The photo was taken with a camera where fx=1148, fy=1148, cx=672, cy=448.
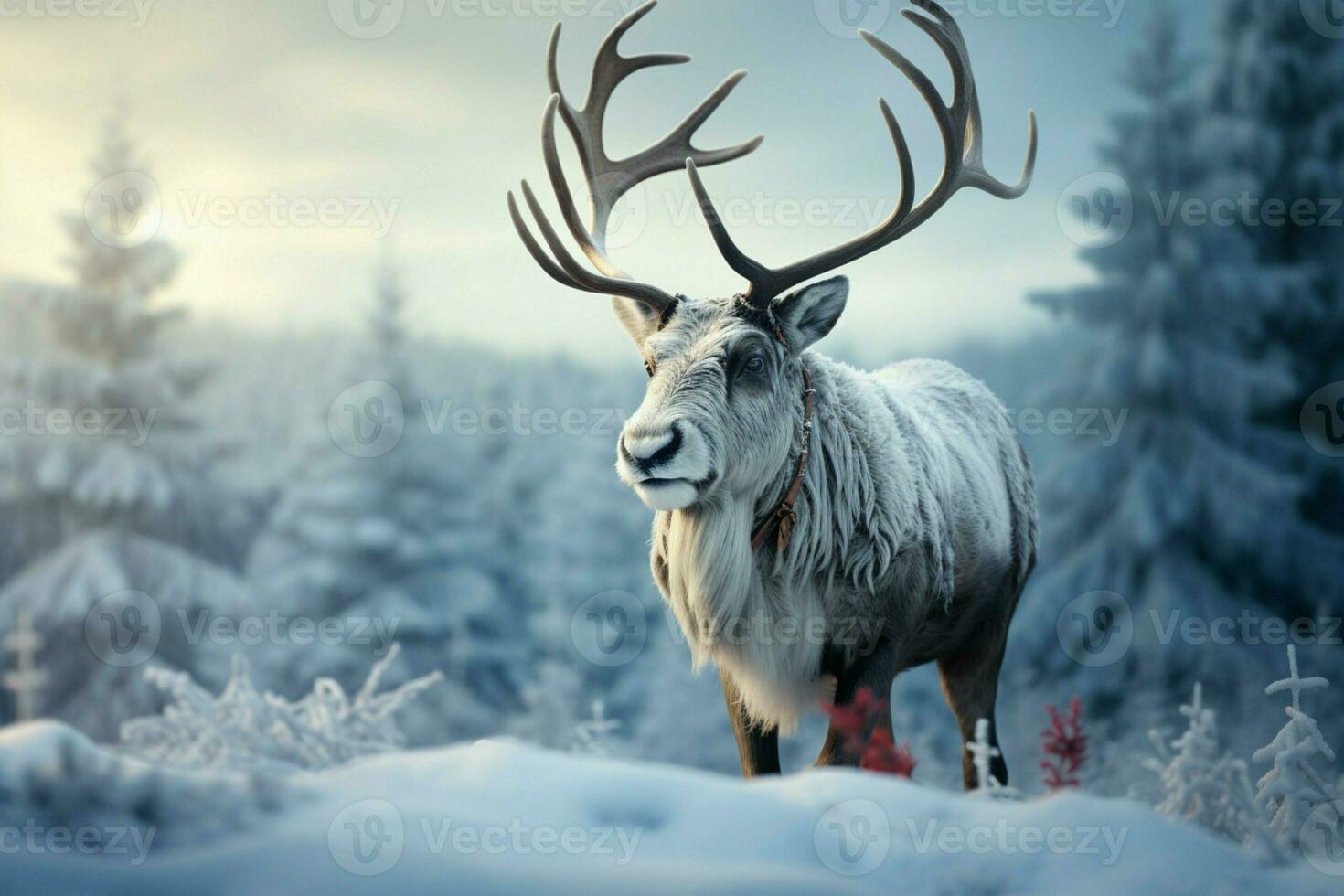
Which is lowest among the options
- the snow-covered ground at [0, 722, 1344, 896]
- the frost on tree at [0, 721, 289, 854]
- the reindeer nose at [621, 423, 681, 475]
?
the snow-covered ground at [0, 722, 1344, 896]

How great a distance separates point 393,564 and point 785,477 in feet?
47.5

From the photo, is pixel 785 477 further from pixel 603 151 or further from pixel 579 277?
pixel 603 151

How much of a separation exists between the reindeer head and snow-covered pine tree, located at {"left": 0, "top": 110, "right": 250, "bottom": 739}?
1389 cm

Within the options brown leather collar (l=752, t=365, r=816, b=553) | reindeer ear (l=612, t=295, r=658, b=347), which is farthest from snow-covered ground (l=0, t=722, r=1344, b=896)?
reindeer ear (l=612, t=295, r=658, b=347)

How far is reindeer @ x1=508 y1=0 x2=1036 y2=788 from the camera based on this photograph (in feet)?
13.8

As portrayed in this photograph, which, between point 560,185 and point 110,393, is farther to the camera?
point 110,393

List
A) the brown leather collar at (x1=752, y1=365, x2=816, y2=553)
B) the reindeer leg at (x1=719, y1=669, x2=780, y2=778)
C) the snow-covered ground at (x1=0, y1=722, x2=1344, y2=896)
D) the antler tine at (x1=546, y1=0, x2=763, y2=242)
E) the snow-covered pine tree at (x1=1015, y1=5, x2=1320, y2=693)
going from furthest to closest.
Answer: the snow-covered pine tree at (x1=1015, y1=5, x2=1320, y2=693)
the antler tine at (x1=546, y1=0, x2=763, y2=242)
the reindeer leg at (x1=719, y1=669, x2=780, y2=778)
the brown leather collar at (x1=752, y1=365, x2=816, y2=553)
the snow-covered ground at (x1=0, y1=722, x2=1344, y2=896)

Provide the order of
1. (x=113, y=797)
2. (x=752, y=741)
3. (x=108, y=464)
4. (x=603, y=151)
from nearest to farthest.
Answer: (x=113, y=797), (x=752, y=741), (x=603, y=151), (x=108, y=464)

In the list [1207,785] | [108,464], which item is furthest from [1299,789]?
[108,464]

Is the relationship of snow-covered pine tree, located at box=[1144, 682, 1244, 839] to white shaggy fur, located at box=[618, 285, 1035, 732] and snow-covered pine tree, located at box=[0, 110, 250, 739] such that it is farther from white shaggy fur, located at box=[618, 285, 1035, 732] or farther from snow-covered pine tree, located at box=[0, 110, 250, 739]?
snow-covered pine tree, located at box=[0, 110, 250, 739]

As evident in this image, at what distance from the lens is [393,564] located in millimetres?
18000

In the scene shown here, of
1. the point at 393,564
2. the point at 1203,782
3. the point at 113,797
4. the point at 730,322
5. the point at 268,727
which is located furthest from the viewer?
A: the point at 393,564

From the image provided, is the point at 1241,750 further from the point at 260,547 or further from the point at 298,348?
the point at 298,348

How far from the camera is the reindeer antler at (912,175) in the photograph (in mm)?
4426
